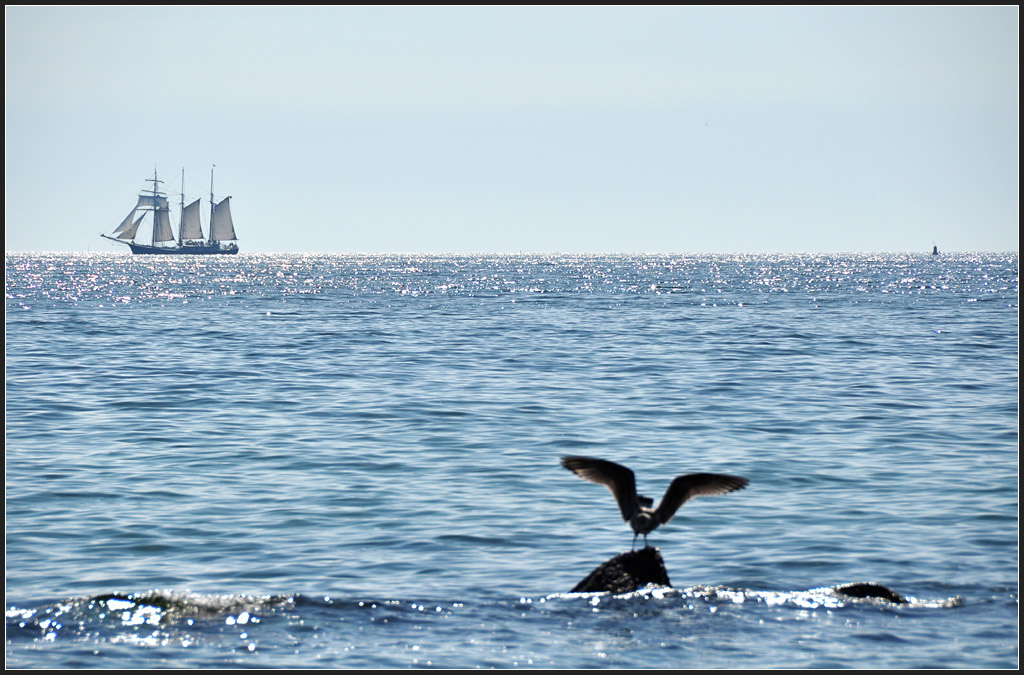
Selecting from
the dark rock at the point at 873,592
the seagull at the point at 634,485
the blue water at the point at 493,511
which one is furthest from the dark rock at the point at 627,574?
the dark rock at the point at 873,592

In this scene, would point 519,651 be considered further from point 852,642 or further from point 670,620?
point 852,642

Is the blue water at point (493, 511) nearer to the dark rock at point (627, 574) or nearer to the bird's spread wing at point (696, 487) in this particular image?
the dark rock at point (627, 574)

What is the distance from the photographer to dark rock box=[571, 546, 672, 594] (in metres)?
11.4

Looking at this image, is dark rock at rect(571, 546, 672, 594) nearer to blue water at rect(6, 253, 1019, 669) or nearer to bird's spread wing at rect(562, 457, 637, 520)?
blue water at rect(6, 253, 1019, 669)

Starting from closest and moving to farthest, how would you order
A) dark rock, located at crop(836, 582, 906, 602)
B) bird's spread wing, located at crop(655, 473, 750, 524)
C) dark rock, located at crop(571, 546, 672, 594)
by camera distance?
bird's spread wing, located at crop(655, 473, 750, 524) < dark rock, located at crop(836, 582, 906, 602) < dark rock, located at crop(571, 546, 672, 594)

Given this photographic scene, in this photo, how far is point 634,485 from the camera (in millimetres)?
10305

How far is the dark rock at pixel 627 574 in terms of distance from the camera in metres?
11.4

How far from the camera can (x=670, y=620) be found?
34.9 ft

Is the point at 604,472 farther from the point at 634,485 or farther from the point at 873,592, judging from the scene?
the point at 873,592

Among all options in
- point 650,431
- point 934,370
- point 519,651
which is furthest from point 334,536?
point 934,370

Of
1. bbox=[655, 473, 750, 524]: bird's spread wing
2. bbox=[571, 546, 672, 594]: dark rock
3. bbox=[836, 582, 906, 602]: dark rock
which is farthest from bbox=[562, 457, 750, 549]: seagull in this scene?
bbox=[836, 582, 906, 602]: dark rock

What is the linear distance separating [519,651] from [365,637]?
4.91ft

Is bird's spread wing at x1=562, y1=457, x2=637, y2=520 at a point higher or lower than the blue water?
higher

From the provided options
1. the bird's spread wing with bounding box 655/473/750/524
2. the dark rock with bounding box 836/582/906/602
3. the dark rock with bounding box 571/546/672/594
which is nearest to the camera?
the bird's spread wing with bounding box 655/473/750/524
